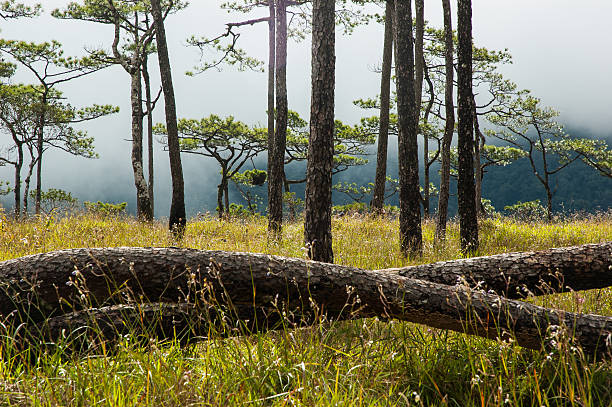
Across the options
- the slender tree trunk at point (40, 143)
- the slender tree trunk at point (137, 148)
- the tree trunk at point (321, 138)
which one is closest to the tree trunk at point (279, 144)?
the slender tree trunk at point (137, 148)

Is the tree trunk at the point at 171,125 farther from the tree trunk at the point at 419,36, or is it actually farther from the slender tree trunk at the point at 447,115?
the tree trunk at the point at 419,36

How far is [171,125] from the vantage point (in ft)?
32.5

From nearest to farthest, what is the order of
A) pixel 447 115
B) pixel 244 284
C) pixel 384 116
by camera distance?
pixel 244 284 → pixel 447 115 → pixel 384 116

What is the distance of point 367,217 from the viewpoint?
1192cm

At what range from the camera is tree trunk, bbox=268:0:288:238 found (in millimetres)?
11164

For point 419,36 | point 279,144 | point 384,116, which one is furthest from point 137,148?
point 419,36

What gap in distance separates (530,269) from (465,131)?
519 cm

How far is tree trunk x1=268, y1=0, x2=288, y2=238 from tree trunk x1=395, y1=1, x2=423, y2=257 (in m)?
3.46

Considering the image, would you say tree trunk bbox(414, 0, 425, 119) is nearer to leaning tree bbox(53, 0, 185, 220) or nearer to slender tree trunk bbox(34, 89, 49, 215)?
leaning tree bbox(53, 0, 185, 220)

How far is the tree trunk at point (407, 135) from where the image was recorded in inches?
307

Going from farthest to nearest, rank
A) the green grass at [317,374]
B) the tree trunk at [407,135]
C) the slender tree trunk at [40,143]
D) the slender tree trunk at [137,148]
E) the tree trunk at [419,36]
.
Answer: the slender tree trunk at [40,143]
the slender tree trunk at [137,148]
the tree trunk at [419,36]
the tree trunk at [407,135]
the green grass at [317,374]

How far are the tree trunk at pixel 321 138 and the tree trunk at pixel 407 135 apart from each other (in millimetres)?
2538

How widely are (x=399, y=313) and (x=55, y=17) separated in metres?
19.6

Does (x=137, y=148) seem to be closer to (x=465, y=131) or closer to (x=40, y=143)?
(x=465, y=131)
